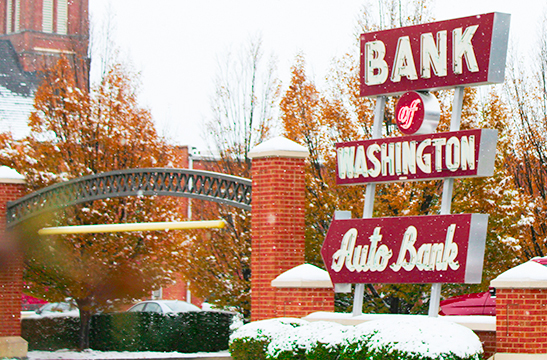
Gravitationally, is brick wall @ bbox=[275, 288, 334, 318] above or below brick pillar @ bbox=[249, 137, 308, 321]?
below

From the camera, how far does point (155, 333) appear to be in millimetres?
20609

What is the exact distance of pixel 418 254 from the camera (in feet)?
36.1

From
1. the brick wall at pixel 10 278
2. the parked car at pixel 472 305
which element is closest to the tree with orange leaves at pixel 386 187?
the parked car at pixel 472 305

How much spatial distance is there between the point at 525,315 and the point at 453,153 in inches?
92.2

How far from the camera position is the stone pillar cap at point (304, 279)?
475 inches

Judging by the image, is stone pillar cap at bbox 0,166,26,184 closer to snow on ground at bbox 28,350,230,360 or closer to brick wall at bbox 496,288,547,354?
snow on ground at bbox 28,350,230,360

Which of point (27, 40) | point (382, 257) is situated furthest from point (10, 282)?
point (27, 40)

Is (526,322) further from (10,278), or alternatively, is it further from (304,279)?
(10,278)

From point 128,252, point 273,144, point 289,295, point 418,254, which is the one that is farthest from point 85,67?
point 418,254

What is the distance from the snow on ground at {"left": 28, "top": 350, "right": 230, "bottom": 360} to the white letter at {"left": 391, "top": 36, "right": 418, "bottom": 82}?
9682 millimetres

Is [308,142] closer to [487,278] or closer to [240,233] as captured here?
[240,233]

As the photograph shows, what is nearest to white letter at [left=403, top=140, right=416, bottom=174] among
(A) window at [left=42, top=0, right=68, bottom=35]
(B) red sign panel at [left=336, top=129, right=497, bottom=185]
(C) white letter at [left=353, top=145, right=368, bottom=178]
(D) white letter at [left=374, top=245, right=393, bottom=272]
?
(B) red sign panel at [left=336, top=129, right=497, bottom=185]

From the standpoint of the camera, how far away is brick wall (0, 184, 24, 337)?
17.6 meters

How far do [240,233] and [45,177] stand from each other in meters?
5.10
